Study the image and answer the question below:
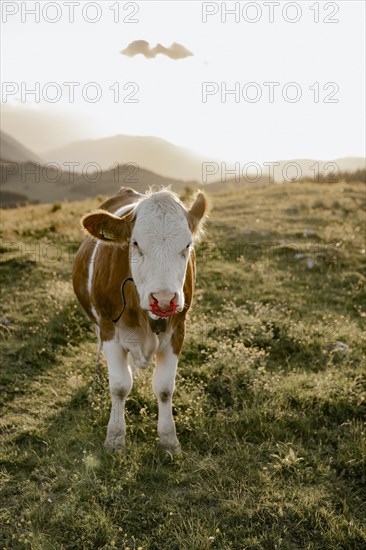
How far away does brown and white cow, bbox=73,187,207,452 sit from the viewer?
3.93 m

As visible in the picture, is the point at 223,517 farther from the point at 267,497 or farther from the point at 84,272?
the point at 84,272

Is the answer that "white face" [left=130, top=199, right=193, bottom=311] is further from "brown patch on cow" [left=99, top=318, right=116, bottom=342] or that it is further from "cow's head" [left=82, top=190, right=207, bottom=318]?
"brown patch on cow" [left=99, top=318, right=116, bottom=342]

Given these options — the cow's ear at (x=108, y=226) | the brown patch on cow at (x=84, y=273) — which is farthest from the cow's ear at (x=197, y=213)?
the brown patch on cow at (x=84, y=273)

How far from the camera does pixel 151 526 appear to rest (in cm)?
387

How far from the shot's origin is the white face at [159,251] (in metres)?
3.86

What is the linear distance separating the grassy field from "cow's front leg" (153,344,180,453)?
0.57 ft

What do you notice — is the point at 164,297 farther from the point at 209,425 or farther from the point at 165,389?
the point at 209,425

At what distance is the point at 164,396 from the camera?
16.0 ft

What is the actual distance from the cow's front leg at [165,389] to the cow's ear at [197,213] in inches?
Result: 44.7

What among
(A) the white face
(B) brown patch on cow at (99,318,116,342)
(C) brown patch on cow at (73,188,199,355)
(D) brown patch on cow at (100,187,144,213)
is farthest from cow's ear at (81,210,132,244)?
(D) brown patch on cow at (100,187,144,213)

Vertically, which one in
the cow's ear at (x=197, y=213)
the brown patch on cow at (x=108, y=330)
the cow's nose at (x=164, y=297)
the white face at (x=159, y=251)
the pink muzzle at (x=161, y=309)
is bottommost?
the brown patch on cow at (x=108, y=330)

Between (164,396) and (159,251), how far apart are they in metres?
1.62

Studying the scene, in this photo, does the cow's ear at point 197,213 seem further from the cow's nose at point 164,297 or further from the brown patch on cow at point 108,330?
the brown patch on cow at point 108,330

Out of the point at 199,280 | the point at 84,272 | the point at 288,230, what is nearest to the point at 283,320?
the point at 199,280
